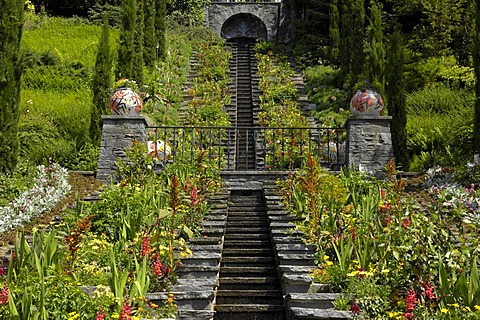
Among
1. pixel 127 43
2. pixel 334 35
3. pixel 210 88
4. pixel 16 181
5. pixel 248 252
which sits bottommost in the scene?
pixel 248 252

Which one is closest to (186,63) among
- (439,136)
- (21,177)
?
(439,136)

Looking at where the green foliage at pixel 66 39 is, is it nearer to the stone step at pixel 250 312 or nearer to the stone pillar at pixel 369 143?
the stone pillar at pixel 369 143

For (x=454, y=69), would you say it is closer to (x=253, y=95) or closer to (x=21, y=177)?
(x=253, y=95)

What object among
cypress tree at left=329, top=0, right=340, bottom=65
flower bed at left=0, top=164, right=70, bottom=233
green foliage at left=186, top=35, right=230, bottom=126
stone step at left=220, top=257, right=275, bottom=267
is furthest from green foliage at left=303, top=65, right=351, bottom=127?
stone step at left=220, top=257, right=275, bottom=267

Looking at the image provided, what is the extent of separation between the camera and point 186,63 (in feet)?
72.8

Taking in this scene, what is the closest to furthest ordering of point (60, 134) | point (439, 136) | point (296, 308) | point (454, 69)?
point (296, 308)
point (439, 136)
point (60, 134)
point (454, 69)

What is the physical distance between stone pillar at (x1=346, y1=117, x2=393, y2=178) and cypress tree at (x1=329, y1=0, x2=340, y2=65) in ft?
38.5

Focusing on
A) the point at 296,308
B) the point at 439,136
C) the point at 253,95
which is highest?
the point at 253,95

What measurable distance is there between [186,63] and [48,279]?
18024 millimetres

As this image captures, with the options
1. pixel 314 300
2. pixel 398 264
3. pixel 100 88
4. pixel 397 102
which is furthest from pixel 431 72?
pixel 314 300

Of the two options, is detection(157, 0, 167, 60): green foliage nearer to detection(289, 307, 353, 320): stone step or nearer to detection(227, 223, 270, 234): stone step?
detection(227, 223, 270, 234): stone step

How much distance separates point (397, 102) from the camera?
44.9 ft

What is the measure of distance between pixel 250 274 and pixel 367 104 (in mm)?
5048

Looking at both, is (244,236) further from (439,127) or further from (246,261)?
(439,127)
